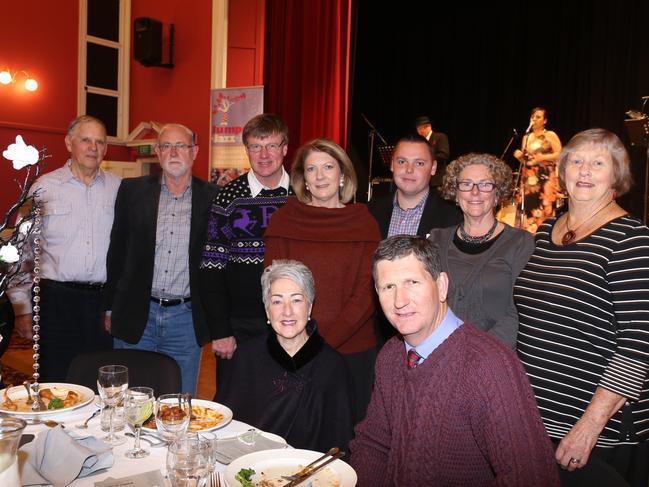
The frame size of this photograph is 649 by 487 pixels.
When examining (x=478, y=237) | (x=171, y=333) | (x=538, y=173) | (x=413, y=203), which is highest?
(x=538, y=173)

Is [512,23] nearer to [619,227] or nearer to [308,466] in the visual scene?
[619,227]

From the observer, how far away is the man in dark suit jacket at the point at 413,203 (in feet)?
10.3

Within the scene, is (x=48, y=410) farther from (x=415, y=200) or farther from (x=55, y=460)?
(x=415, y=200)

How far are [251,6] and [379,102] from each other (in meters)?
3.50

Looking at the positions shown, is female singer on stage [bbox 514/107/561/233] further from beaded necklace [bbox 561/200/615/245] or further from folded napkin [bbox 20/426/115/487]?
folded napkin [bbox 20/426/115/487]

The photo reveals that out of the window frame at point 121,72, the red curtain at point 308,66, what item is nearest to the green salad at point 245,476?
the red curtain at point 308,66

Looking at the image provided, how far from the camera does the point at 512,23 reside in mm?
10258

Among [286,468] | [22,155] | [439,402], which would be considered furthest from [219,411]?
[22,155]

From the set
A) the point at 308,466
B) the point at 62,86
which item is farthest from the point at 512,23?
the point at 308,466

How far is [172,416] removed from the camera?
1680 mm

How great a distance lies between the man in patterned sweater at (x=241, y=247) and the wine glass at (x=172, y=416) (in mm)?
1359

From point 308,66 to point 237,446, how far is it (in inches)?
254

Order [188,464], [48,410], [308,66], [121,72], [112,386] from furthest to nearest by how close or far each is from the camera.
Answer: [121,72]
[308,66]
[48,410]
[112,386]
[188,464]

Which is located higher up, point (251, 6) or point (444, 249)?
point (251, 6)
